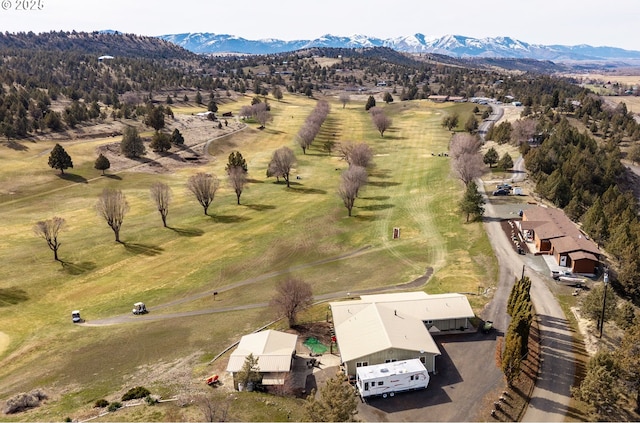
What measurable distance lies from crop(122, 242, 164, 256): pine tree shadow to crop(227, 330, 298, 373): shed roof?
37.1 metres

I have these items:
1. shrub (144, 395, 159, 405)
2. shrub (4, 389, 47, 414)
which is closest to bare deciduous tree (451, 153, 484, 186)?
shrub (144, 395, 159, 405)

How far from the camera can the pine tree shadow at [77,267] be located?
234ft

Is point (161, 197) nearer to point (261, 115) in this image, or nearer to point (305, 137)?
point (305, 137)

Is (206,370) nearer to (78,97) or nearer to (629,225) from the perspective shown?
(629,225)

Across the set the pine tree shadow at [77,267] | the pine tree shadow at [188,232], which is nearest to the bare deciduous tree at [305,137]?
the pine tree shadow at [188,232]

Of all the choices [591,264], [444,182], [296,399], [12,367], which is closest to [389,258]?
[591,264]

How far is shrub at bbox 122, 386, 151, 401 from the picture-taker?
131 ft

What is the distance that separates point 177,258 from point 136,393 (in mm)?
38160

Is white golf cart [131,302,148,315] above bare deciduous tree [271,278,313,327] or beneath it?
beneath

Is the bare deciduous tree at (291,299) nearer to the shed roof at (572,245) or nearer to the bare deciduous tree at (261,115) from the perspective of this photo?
the shed roof at (572,245)

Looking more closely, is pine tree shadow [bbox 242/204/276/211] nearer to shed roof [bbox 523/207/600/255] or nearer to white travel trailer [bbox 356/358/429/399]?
shed roof [bbox 523/207/600/255]

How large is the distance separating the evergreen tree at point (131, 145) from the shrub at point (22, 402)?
98907 mm

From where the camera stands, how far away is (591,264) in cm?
6366

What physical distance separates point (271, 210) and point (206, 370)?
56073mm
